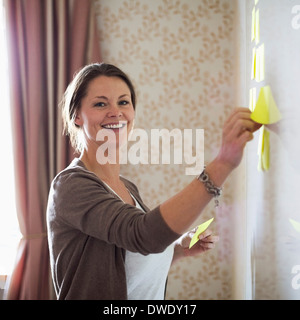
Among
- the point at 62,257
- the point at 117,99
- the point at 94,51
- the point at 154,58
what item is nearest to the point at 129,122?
the point at 117,99

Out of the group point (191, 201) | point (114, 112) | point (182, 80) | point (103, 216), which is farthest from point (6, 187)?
point (191, 201)

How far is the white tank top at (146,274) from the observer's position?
0.86m

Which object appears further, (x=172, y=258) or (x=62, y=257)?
(x=172, y=258)

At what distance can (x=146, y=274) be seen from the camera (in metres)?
0.90

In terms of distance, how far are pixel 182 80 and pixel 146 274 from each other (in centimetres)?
64

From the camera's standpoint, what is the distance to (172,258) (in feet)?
3.37

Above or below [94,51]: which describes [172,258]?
below

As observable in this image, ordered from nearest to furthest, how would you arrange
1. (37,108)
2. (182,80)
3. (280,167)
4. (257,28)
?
(280,167) < (257,28) < (182,80) < (37,108)

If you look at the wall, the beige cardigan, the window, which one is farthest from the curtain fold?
the wall

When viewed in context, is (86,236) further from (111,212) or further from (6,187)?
(6,187)

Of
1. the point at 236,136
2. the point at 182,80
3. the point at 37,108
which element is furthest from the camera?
the point at 37,108
